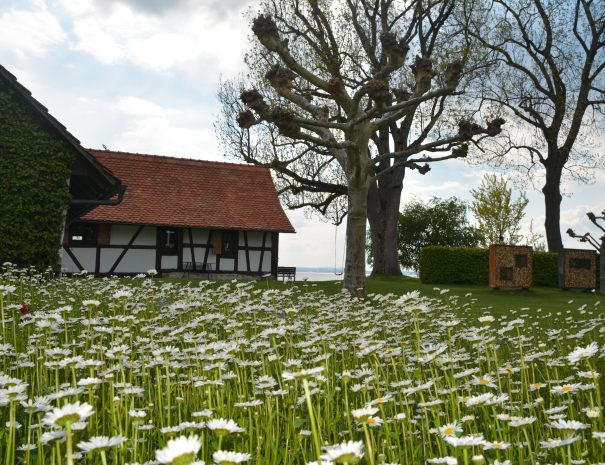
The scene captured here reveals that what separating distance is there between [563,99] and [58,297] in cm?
2936

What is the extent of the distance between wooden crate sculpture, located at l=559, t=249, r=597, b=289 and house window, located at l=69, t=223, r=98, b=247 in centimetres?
2094

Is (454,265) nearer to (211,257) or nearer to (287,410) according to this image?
(211,257)

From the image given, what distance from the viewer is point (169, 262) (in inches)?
1051

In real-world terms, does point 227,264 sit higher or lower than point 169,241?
lower

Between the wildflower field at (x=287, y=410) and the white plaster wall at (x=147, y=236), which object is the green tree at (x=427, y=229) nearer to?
the white plaster wall at (x=147, y=236)

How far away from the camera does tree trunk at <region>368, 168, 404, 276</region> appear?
102 feet

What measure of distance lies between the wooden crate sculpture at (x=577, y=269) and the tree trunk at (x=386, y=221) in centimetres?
777

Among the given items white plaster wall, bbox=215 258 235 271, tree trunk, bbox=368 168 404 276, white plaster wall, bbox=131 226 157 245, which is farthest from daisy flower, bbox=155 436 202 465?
tree trunk, bbox=368 168 404 276

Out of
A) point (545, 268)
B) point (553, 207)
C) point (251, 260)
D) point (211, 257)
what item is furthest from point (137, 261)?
point (553, 207)

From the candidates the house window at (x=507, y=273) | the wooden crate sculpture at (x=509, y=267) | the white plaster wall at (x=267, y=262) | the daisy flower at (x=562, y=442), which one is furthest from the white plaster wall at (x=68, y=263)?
the daisy flower at (x=562, y=442)

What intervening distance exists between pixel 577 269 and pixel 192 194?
727 inches

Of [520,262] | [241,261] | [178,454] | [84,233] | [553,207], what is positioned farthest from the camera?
[553,207]

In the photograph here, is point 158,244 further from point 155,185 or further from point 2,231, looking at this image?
point 2,231

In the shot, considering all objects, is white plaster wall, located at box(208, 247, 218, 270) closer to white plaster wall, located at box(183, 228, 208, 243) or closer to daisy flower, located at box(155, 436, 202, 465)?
white plaster wall, located at box(183, 228, 208, 243)
